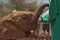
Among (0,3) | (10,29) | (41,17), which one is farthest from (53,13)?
(0,3)

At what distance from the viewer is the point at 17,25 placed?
10.0 ft

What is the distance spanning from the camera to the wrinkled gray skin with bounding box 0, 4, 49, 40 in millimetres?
2945

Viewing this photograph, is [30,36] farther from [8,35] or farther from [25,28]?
[8,35]

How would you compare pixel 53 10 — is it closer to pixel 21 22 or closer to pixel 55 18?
pixel 55 18

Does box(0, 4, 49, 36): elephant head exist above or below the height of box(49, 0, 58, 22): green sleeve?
below

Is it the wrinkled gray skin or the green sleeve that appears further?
the wrinkled gray skin

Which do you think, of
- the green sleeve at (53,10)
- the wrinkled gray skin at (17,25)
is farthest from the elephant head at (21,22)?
the green sleeve at (53,10)

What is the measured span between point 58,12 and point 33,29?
5.84 ft

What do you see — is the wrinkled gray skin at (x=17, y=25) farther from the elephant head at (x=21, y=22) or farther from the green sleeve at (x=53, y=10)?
the green sleeve at (x=53, y=10)

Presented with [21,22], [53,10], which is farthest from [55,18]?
[21,22]

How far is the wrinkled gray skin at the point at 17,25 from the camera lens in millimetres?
2945

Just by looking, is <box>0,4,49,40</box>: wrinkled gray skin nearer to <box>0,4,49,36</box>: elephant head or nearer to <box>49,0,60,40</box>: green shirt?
<box>0,4,49,36</box>: elephant head

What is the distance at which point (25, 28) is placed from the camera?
300 cm

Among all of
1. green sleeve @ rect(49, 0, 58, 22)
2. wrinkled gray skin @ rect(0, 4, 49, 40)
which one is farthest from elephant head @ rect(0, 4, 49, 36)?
green sleeve @ rect(49, 0, 58, 22)
